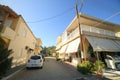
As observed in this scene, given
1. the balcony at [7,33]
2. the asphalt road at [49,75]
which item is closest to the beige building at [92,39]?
the asphalt road at [49,75]

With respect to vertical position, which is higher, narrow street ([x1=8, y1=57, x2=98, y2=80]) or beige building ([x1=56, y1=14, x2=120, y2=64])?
beige building ([x1=56, y1=14, x2=120, y2=64])

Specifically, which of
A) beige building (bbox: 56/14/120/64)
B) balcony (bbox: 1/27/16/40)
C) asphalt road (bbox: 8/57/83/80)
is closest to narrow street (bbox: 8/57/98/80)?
asphalt road (bbox: 8/57/83/80)

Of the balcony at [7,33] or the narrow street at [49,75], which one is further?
the balcony at [7,33]

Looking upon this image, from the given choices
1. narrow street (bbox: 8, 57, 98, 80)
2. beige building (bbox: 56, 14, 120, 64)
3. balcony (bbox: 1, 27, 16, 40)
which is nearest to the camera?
narrow street (bbox: 8, 57, 98, 80)

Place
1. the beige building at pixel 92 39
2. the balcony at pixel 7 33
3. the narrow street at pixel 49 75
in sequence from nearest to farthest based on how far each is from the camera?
the narrow street at pixel 49 75, the balcony at pixel 7 33, the beige building at pixel 92 39

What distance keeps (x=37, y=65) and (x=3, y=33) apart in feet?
21.5

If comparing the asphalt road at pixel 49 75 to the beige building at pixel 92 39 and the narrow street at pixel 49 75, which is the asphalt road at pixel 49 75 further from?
the beige building at pixel 92 39

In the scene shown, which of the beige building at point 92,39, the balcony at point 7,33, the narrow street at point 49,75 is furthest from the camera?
the beige building at point 92,39

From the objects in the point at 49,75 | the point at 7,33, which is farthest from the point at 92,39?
the point at 7,33

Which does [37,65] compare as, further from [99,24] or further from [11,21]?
[99,24]

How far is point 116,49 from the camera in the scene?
684 inches

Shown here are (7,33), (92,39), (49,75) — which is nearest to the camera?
(49,75)

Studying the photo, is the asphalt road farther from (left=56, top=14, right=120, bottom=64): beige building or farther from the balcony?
(left=56, top=14, right=120, bottom=64): beige building

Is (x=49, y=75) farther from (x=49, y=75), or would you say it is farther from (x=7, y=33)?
(x=7, y=33)
